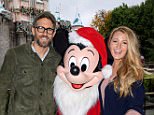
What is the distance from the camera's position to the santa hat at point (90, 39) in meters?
3.87

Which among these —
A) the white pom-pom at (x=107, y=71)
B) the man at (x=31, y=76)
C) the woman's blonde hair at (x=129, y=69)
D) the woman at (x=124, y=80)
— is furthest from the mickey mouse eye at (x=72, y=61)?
the woman's blonde hair at (x=129, y=69)

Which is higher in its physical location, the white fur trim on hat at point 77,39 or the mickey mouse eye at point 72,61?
the white fur trim on hat at point 77,39

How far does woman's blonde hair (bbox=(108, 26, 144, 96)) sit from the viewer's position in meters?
3.25

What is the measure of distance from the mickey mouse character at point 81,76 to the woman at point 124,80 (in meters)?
0.23

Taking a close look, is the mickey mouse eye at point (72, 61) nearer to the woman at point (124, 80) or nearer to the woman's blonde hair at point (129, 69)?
the woman at point (124, 80)

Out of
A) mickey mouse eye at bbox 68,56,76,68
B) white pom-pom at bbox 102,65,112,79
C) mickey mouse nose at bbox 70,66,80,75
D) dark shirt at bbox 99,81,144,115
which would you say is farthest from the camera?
mickey mouse eye at bbox 68,56,76,68

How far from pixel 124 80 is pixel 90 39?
2.73 ft

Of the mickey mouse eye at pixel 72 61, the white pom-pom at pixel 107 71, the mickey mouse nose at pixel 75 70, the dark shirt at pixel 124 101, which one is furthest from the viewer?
the mickey mouse eye at pixel 72 61

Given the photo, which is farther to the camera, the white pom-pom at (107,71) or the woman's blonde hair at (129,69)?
the white pom-pom at (107,71)

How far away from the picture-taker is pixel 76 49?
3.88 m

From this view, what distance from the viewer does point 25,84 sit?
3.80m

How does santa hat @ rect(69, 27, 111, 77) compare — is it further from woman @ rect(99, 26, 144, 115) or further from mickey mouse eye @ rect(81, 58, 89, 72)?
woman @ rect(99, 26, 144, 115)

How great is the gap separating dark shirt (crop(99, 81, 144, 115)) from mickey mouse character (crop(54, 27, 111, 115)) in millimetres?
364

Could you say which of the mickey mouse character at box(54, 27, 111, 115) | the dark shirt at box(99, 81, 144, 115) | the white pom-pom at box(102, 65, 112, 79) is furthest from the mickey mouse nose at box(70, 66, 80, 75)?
the dark shirt at box(99, 81, 144, 115)
